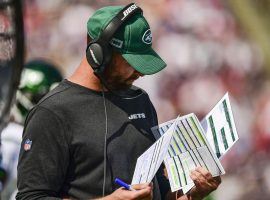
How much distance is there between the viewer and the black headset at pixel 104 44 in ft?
12.4

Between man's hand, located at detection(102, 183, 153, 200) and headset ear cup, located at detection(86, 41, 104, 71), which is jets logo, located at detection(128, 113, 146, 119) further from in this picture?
man's hand, located at detection(102, 183, 153, 200)

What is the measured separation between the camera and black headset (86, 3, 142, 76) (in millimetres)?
3789

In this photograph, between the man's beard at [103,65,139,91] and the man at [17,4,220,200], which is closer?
the man at [17,4,220,200]

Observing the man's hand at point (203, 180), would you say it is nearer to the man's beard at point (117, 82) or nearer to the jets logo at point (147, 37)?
the man's beard at point (117, 82)

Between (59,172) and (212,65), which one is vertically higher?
(59,172)

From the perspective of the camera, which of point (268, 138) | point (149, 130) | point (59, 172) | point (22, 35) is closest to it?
point (22, 35)

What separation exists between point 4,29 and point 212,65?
3.96m

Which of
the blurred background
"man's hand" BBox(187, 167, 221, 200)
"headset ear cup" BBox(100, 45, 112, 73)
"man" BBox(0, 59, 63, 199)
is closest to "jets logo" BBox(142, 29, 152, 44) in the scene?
"headset ear cup" BBox(100, 45, 112, 73)

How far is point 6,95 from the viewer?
3.48m

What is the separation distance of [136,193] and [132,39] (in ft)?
1.97

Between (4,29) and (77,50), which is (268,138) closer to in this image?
(77,50)

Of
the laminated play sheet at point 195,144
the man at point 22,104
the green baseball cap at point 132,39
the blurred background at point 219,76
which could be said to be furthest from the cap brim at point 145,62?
the blurred background at point 219,76

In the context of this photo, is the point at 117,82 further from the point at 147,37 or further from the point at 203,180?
the point at 203,180

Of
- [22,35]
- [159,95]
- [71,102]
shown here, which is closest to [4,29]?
[22,35]
